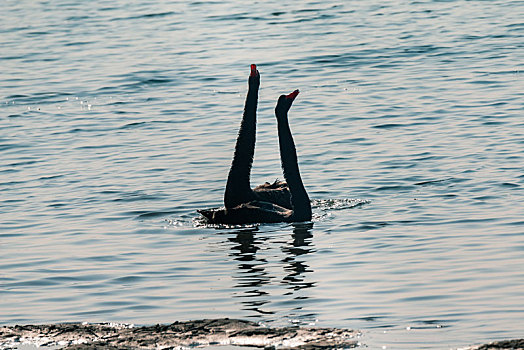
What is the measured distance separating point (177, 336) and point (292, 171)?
14.8 feet

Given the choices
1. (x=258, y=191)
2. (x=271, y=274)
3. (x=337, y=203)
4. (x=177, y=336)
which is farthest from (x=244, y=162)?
(x=177, y=336)

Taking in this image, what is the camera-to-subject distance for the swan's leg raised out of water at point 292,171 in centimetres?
1208

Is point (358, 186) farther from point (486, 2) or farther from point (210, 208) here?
point (486, 2)

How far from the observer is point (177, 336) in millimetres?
7859

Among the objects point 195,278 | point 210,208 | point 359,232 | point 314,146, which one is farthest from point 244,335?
point 314,146

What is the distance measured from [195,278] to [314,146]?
6.43 m

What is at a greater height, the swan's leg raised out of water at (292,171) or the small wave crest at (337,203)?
the swan's leg raised out of water at (292,171)

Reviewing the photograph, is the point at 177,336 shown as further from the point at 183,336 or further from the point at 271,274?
the point at 271,274

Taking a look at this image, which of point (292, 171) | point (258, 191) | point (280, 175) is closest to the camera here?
point (292, 171)

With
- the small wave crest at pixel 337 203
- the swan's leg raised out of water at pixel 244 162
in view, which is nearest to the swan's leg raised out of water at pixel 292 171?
the swan's leg raised out of water at pixel 244 162

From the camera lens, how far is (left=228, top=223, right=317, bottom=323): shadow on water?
29.1 ft

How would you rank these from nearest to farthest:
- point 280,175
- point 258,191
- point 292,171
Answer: point 292,171 → point 258,191 → point 280,175

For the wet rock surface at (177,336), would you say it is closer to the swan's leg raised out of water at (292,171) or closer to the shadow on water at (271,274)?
the shadow on water at (271,274)

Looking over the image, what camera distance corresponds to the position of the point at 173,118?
19.1 meters
